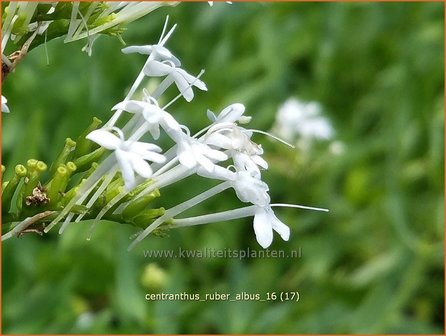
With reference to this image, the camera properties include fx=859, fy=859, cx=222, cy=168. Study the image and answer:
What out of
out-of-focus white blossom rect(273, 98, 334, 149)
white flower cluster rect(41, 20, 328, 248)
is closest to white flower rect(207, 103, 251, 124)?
white flower cluster rect(41, 20, 328, 248)

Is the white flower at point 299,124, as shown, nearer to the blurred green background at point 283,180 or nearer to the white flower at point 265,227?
the blurred green background at point 283,180

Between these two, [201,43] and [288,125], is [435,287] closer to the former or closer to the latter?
[288,125]

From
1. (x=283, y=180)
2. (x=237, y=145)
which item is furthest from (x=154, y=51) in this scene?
(x=283, y=180)

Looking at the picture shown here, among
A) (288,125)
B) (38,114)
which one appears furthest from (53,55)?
(288,125)

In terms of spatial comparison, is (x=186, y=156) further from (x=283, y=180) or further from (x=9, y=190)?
(x=283, y=180)

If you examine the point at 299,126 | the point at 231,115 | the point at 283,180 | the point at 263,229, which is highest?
the point at 299,126

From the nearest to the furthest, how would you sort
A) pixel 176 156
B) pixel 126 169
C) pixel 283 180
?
pixel 126 169, pixel 176 156, pixel 283 180
